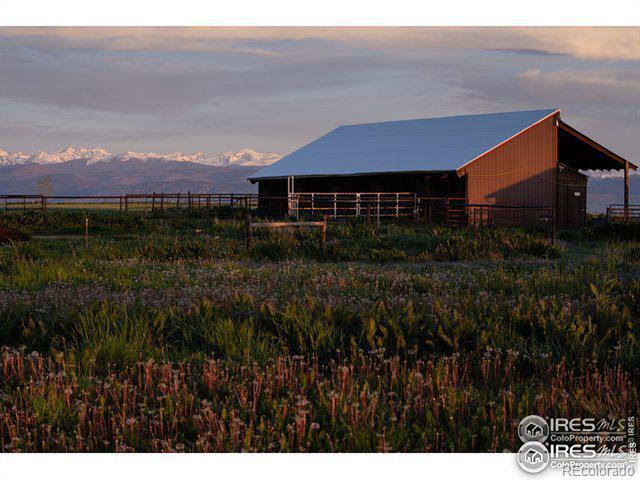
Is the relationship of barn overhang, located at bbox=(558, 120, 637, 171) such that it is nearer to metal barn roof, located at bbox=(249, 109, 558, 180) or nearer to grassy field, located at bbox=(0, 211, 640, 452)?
metal barn roof, located at bbox=(249, 109, 558, 180)

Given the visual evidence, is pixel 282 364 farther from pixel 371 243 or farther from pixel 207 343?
pixel 371 243

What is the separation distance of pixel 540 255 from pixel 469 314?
36.4 feet

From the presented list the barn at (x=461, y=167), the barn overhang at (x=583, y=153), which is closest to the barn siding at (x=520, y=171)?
the barn at (x=461, y=167)

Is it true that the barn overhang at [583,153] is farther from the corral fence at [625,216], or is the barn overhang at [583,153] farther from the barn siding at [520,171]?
the corral fence at [625,216]

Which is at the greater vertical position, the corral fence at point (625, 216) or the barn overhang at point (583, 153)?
the barn overhang at point (583, 153)

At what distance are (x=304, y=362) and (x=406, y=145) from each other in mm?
35318

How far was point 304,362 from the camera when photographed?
683cm

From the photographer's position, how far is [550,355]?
6926 millimetres

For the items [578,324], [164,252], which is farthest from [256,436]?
[164,252]

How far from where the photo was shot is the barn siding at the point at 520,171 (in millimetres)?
36062

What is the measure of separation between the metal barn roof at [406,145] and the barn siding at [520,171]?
0.68 meters

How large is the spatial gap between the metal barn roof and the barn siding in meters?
0.68

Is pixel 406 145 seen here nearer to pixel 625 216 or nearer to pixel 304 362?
pixel 625 216

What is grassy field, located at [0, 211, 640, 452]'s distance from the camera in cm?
529
